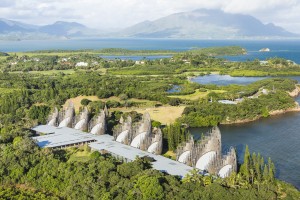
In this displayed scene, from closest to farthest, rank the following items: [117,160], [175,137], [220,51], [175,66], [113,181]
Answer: [113,181] < [117,160] < [175,137] < [175,66] < [220,51]

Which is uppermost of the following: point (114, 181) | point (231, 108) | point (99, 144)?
point (114, 181)

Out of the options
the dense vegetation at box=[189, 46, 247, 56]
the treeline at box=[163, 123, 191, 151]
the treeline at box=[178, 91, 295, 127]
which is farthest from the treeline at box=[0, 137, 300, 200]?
the dense vegetation at box=[189, 46, 247, 56]

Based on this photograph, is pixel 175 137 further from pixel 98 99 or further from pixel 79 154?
pixel 98 99

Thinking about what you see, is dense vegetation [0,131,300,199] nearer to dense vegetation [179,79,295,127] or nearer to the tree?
dense vegetation [179,79,295,127]

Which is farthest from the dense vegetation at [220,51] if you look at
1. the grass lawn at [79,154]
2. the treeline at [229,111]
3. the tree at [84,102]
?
the grass lawn at [79,154]

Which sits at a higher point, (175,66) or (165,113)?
(175,66)

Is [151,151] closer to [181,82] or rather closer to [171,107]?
[171,107]

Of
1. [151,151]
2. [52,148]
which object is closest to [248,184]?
[151,151]

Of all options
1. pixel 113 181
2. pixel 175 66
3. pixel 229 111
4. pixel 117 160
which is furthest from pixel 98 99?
pixel 175 66

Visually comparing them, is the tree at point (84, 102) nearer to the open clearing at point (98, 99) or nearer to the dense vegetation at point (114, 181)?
the open clearing at point (98, 99)
